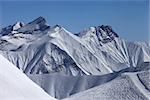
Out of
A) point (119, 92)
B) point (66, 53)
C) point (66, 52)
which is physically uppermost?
point (119, 92)

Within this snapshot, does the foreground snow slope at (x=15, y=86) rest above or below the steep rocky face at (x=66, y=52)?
above

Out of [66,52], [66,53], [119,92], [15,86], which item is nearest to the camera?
[15,86]

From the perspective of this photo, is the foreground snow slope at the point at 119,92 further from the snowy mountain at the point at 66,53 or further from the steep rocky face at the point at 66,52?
the steep rocky face at the point at 66,52

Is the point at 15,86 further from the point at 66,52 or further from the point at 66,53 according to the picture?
the point at 66,52

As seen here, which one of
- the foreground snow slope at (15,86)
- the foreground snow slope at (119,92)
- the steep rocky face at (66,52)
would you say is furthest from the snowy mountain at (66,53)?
the foreground snow slope at (15,86)

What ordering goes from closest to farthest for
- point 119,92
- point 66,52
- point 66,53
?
point 119,92 → point 66,53 → point 66,52

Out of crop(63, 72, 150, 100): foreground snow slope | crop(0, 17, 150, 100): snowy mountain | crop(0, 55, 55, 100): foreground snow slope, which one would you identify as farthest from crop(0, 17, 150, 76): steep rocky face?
crop(0, 55, 55, 100): foreground snow slope

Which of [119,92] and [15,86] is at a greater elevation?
[15,86]

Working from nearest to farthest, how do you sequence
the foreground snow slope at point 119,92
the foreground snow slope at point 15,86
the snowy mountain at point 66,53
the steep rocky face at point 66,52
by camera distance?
the foreground snow slope at point 15,86 → the foreground snow slope at point 119,92 → the snowy mountain at point 66,53 → the steep rocky face at point 66,52

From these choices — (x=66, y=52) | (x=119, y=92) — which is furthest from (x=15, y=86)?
(x=66, y=52)
